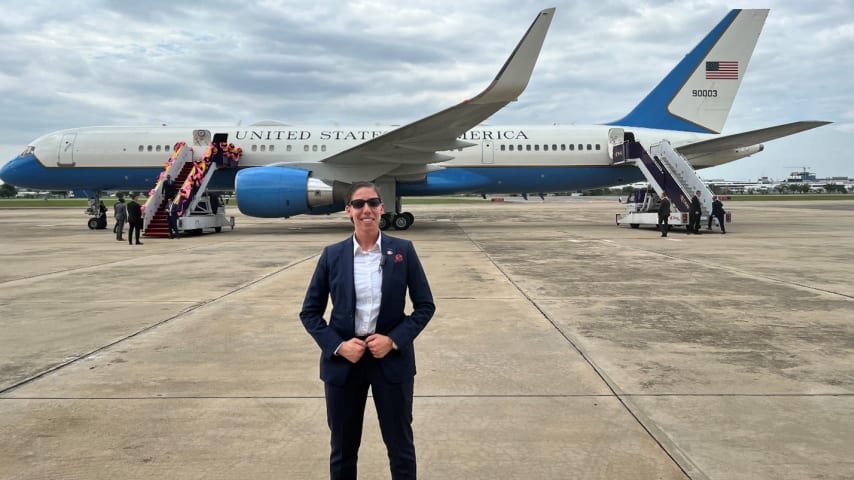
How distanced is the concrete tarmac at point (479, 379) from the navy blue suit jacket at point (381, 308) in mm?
718

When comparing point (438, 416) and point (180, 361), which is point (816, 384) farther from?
point (180, 361)

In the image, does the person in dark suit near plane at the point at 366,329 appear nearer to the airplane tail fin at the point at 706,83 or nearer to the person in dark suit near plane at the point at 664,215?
the person in dark suit near plane at the point at 664,215

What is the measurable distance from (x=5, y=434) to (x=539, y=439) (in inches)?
112

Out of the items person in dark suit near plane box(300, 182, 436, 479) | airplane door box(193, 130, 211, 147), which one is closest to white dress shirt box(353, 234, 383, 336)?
person in dark suit near plane box(300, 182, 436, 479)

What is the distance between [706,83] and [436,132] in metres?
10.5

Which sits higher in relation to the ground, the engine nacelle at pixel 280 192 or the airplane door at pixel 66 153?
the airplane door at pixel 66 153

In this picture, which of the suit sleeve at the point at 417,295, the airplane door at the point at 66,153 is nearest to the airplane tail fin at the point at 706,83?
the airplane door at the point at 66,153

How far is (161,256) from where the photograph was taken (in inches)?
451

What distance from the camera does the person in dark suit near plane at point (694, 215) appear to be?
16.5m

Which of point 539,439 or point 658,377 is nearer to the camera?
point 539,439

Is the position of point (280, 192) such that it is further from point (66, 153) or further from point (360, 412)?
point (360, 412)

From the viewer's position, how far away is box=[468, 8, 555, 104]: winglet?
11.9 metres

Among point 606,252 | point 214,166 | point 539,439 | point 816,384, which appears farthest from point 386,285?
point 214,166

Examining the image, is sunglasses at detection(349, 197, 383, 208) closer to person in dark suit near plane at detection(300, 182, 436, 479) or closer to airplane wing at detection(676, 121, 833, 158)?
person in dark suit near plane at detection(300, 182, 436, 479)
